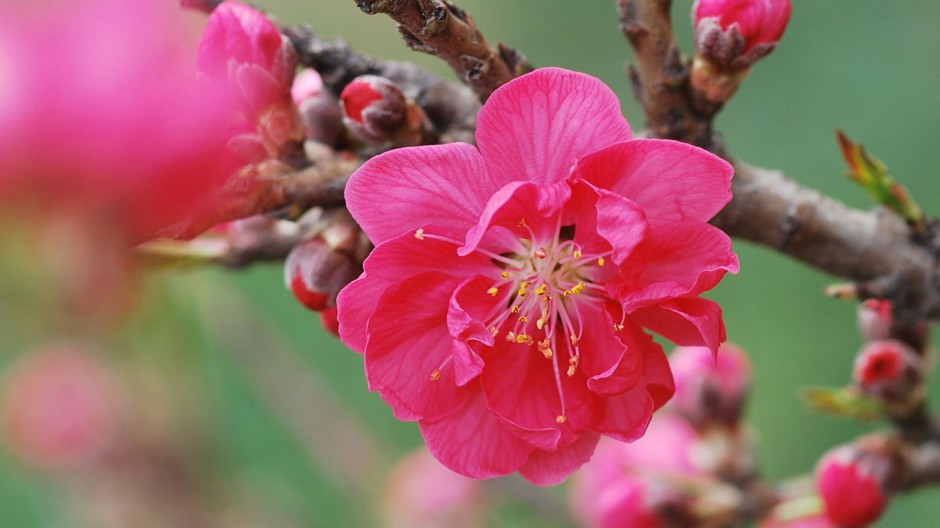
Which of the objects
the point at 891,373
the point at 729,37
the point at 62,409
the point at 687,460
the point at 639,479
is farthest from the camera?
the point at 62,409

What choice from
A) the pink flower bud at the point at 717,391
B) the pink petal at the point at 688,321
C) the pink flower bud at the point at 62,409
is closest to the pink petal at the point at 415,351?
the pink petal at the point at 688,321

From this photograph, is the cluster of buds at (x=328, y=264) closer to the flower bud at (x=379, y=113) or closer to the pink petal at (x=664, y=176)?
the flower bud at (x=379, y=113)

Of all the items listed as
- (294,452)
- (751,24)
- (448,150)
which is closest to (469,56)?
(448,150)

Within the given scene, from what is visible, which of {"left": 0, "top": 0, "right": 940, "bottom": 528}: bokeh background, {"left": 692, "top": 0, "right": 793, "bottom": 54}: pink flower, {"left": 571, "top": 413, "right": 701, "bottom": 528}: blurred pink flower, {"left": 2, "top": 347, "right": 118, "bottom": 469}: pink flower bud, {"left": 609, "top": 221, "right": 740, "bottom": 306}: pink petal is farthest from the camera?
{"left": 0, "top": 0, "right": 940, "bottom": 528}: bokeh background

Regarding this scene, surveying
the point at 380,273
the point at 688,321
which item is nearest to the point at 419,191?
the point at 380,273

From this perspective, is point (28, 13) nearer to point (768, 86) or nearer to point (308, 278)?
point (308, 278)

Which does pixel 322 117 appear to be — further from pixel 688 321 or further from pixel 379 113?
pixel 688 321

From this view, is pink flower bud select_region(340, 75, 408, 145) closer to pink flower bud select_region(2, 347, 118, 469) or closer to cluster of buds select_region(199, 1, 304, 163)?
cluster of buds select_region(199, 1, 304, 163)

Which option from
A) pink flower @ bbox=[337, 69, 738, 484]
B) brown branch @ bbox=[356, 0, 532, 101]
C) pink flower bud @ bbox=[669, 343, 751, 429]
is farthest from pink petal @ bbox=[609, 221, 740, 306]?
pink flower bud @ bbox=[669, 343, 751, 429]
